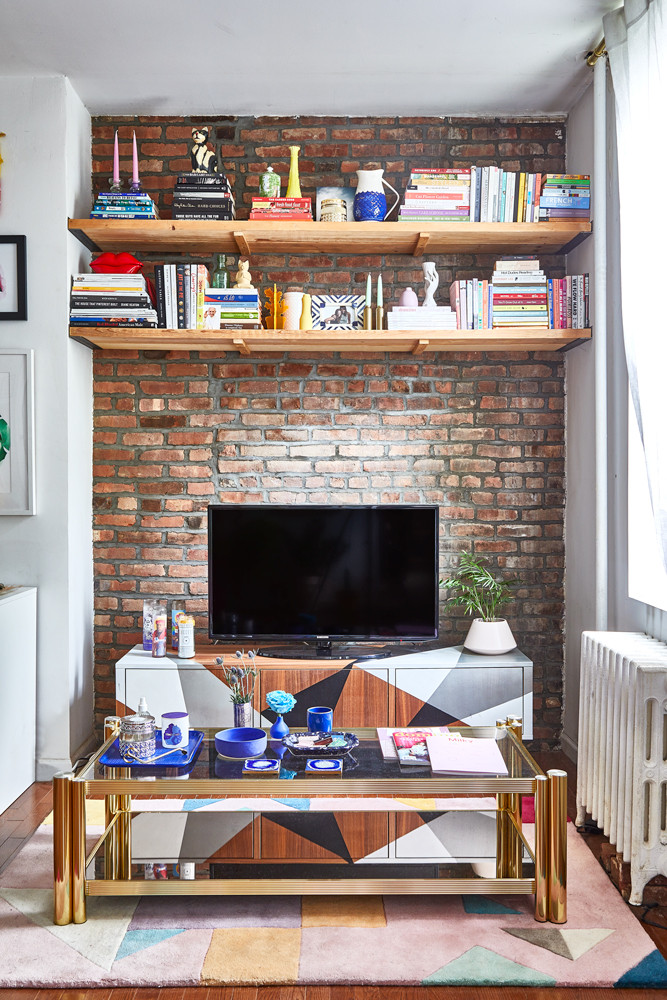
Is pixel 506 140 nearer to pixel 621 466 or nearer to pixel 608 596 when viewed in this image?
pixel 621 466

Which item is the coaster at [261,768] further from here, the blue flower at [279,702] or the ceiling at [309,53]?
the ceiling at [309,53]

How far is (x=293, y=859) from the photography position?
7.12ft

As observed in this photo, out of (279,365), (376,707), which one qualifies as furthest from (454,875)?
(279,365)

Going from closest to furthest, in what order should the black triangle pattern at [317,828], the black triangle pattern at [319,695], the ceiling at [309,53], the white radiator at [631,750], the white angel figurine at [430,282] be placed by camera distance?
the white radiator at [631,750] → the black triangle pattern at [317,828] → the ceiling at [309,53] → the black triangle pattern at [319,695] → the white angel figurine at [430,282]

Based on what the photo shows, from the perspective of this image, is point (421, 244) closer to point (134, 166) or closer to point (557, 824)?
point (134, 166)

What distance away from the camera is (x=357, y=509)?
3.20m

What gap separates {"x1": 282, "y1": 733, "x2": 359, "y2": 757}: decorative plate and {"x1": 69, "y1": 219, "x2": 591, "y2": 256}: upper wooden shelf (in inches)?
73.7

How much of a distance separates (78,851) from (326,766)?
0.64m

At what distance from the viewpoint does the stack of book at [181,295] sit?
10.4 ft

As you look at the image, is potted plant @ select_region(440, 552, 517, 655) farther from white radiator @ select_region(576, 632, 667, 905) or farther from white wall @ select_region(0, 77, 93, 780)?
white wall @ select_region(0, 77, 93, 780)

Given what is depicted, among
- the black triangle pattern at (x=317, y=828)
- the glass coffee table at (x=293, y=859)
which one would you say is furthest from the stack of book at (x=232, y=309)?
the black triangle pattern at (x=317, y=828)

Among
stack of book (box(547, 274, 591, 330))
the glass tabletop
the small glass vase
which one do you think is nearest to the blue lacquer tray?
the glass tabletop

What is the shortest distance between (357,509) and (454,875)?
1461 mm

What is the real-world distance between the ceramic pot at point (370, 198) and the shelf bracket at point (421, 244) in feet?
0.56
